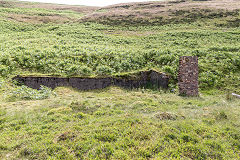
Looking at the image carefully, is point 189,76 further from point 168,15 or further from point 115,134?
point 168,15

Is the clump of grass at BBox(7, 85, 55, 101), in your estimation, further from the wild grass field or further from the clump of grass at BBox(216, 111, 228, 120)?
the clump of grass at BBox(216, 111, 228, 120)

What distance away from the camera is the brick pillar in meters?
13.3

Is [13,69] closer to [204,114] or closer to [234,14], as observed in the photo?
[204,114]

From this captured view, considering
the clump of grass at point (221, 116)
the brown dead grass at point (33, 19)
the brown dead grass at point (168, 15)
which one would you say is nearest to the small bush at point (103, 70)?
the clump of grass at point (221, 116)

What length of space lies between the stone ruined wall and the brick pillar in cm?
248

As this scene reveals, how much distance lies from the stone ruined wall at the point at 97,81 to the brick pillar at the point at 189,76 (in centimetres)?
248

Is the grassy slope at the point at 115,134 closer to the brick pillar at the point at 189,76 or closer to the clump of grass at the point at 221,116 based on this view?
the clump of grass at the point at 221,116

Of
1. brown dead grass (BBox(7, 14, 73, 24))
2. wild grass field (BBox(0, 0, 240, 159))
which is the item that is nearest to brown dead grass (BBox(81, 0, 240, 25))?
brown dead grass (BBox(7, 14, 73, 24))

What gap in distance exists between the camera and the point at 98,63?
59.6ft

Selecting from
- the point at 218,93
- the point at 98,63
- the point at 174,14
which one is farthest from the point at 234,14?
the point at 98,63

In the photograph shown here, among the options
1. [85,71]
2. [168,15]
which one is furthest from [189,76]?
[168,15]

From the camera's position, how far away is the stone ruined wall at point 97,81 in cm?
1468

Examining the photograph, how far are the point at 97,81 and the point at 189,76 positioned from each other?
8.18 m

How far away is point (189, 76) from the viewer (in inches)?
524
